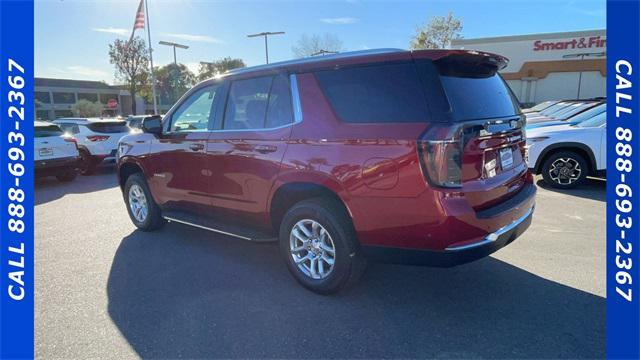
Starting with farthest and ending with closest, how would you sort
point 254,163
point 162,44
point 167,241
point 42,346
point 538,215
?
point 162,44
point 538,215
point 167,241
point 254,163
point 42,346

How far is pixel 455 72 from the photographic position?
3014mm

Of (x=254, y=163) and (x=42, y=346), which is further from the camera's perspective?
(x=254, y=163)

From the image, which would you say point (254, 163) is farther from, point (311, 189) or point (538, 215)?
point (538, 215)

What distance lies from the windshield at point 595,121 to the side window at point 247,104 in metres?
6.56

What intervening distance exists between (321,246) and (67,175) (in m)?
9.04

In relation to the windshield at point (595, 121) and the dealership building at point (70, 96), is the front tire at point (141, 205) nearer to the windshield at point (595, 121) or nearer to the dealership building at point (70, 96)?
the windshield at point (595, 121)

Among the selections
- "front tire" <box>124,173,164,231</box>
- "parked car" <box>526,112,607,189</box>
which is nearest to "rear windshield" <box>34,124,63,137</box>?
"front tire" <box>124,173,164,231</box>

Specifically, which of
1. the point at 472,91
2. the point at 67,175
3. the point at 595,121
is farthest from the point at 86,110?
the point at 472,91

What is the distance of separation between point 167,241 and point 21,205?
2061 millimetres

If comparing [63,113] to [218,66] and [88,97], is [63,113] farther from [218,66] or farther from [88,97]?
[218,66]

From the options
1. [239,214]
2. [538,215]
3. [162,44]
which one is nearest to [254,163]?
[239,214]

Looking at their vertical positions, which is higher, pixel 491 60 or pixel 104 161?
pixel 491 60

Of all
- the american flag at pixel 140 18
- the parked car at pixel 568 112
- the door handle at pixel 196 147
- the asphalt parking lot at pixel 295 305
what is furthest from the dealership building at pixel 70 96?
the asphalt parking lot at pixel 295 305

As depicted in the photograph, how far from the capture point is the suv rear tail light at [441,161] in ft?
8.75
